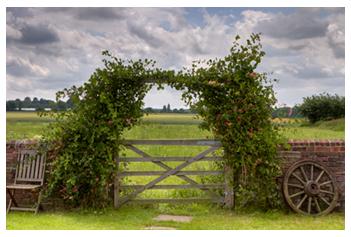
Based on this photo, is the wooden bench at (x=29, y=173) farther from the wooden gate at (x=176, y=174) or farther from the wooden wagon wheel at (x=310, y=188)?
A: the wooden wagon wheel at (x=310, y=188)

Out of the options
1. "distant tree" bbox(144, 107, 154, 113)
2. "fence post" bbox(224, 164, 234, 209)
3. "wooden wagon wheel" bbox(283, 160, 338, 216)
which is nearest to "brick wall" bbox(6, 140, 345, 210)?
"wooden wagon wheel" bbox(283, 160, 338, 216)

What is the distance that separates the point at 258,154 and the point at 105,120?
318 centimetres

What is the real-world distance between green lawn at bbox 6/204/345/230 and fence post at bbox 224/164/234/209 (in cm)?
20

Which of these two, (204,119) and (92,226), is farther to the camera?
(204,119)

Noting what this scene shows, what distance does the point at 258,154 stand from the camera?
357 inches

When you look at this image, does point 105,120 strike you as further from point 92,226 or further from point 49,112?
point 92,226

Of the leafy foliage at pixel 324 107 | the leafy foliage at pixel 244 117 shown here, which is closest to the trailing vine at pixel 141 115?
the leafy foliage at pixel 244 117

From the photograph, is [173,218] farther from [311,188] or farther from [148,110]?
[311,188]

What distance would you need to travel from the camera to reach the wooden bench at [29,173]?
356 inches

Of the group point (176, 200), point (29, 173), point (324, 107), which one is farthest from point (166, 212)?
point (324, 107)

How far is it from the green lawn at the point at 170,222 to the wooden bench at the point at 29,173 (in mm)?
291

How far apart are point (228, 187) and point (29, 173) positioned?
13.5 feet
